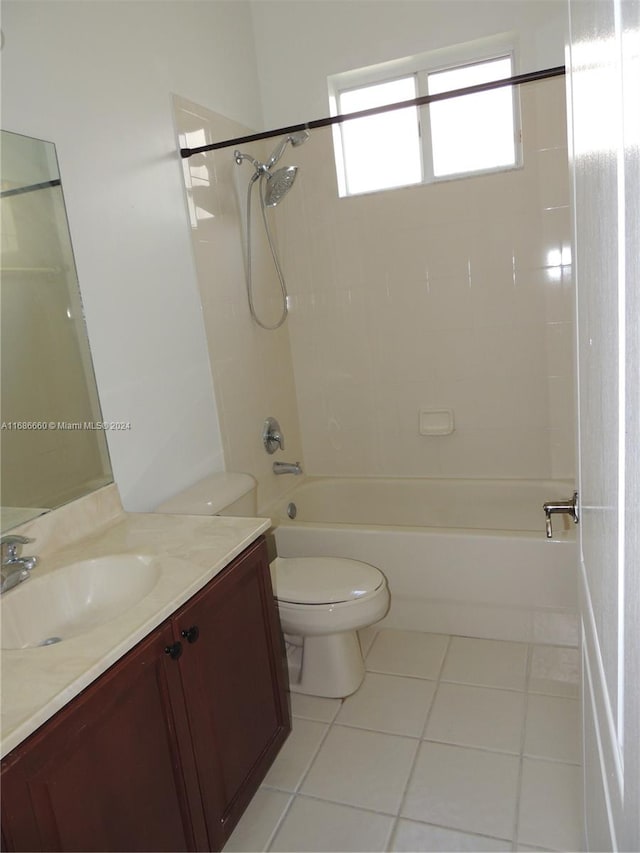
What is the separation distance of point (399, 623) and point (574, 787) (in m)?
0.95

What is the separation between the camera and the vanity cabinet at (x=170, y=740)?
95 centimetres

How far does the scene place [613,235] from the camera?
54 cm

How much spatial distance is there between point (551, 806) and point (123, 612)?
4.19ft

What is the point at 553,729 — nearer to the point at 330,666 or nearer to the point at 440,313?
the point at 330,666

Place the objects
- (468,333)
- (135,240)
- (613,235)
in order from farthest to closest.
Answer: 1. (468,333)
2. (135,240)
3. (613,235)

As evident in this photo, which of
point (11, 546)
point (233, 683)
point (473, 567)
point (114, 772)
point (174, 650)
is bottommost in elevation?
point (473, 567)

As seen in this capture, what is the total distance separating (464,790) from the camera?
1672mm

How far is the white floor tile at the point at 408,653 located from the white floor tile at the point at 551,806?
0.54m

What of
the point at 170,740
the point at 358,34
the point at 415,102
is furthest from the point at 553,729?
the point at 358,34

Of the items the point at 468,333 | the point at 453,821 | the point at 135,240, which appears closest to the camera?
the point at 453,821

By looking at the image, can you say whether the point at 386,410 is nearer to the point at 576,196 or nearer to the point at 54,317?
the point at 54,317

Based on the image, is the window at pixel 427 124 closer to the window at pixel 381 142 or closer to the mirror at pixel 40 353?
the window at pixel 381 142

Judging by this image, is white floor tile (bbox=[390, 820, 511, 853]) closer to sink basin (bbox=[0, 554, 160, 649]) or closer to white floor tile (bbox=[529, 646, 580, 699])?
white floor tile (bbox=[529, 646, 580, 699])

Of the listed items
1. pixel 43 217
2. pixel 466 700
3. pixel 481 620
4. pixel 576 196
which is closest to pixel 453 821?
pixel 466 700
